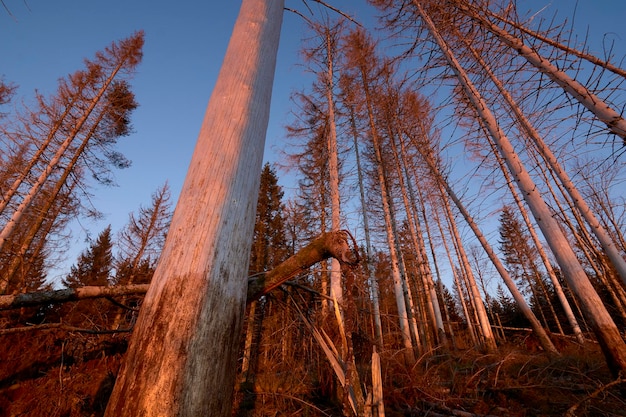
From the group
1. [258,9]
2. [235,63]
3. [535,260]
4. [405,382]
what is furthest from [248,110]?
[535,260]

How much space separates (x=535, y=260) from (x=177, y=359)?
2436 centimetres

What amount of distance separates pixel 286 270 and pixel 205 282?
0.75 m

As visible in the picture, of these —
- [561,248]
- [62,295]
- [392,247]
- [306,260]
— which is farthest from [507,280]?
[62,295]

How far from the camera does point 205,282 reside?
88cm

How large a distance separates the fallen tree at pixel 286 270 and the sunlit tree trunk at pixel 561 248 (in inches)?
172

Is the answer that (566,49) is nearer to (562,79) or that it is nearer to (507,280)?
(562,79)

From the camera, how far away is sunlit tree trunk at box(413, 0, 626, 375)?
3.53m

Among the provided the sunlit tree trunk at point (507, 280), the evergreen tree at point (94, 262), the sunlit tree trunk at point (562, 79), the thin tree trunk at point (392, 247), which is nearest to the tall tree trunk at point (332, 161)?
the thin tree trunk at point (392, 247)

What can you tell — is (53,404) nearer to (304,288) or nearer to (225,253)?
(304,288)

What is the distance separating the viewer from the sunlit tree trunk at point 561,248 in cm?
353

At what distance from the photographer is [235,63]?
152 centimetres

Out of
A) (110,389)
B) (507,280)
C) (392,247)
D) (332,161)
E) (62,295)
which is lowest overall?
(110,389)

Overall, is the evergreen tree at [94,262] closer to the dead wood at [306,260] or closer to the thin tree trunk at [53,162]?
the thin tree trunk at [53,162]

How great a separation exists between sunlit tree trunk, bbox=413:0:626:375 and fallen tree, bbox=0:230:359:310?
4358mm
